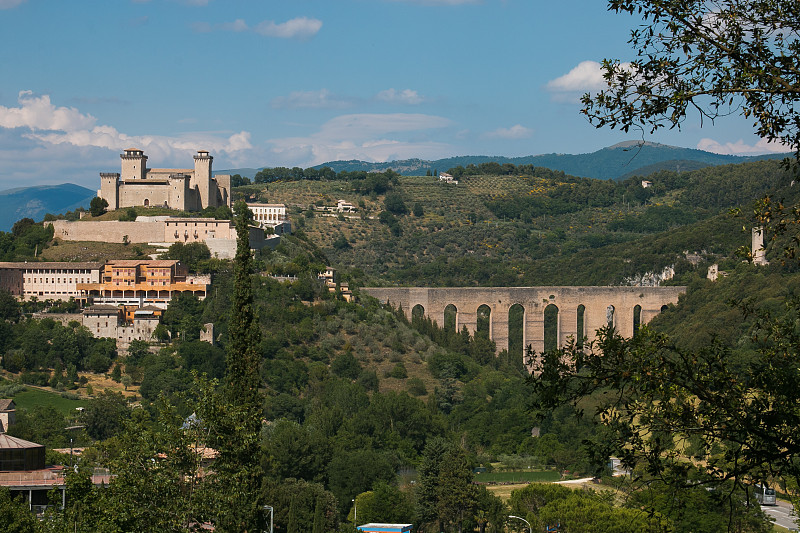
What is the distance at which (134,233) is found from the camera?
67.2 metres

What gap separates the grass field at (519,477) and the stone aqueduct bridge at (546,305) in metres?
29.0

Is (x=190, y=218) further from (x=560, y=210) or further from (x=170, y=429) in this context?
(x=560, y=210)

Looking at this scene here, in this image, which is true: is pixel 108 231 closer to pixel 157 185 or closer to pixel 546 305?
pixel 157 185

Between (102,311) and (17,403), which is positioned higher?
(102,311)

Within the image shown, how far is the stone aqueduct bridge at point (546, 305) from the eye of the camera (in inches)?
2992

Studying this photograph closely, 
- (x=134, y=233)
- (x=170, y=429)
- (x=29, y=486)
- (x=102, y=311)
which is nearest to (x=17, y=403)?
(x=102, y=311)

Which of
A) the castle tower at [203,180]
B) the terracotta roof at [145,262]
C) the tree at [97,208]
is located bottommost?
the terracotta roof at [145,262]

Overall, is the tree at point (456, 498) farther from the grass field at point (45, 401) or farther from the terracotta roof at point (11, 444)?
the grass field at point (45, 401)

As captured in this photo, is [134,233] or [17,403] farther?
[134,233]

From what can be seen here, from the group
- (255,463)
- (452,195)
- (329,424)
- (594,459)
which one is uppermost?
(452,195)

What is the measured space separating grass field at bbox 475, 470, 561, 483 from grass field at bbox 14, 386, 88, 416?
1789 centimetres

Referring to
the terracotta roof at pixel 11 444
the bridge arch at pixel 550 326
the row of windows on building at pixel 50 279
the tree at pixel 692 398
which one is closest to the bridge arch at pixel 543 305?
the bridge arch at pixel 550 326

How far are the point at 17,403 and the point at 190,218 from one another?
2184 cm

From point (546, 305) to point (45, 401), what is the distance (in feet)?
133
